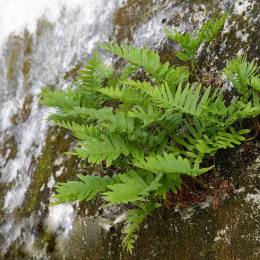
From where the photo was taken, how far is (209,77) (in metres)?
2.59

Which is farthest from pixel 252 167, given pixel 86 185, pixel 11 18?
pixel 11 18

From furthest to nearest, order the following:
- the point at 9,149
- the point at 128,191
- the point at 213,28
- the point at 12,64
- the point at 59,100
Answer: the point at 12,64 < the point at 9,149 < the point at 59,100 < the point at 213,28 < the point at 128,191

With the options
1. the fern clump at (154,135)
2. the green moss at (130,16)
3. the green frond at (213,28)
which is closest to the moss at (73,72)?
the green moss at (130,16)

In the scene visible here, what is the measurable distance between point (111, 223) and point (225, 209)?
117 centimetres

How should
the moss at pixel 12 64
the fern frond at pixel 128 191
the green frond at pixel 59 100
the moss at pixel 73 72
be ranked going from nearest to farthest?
the fern frond at pixel 128 191 → the green frond at pixel 59 100 → the moss at pixel 73 72 → the moss at pixel 12 64

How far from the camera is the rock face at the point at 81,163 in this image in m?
2.06

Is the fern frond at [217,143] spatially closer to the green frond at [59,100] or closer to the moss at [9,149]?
the green frond at [59,100]

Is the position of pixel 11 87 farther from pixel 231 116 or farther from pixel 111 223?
pixel 231 116

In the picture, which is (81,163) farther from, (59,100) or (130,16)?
(130,16)

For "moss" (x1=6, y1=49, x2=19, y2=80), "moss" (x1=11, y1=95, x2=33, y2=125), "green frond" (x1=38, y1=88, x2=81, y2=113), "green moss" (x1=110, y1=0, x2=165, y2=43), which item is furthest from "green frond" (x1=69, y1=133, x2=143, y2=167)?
"moss" (x1=6, y1=49, x2=19, y2=80)

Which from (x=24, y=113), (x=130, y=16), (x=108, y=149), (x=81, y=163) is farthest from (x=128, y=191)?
(x=24, y=113)

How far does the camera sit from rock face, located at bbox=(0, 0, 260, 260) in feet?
6.75

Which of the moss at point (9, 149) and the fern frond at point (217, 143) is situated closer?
the fern frond at point (217, 143)

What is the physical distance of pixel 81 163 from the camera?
339 cm
